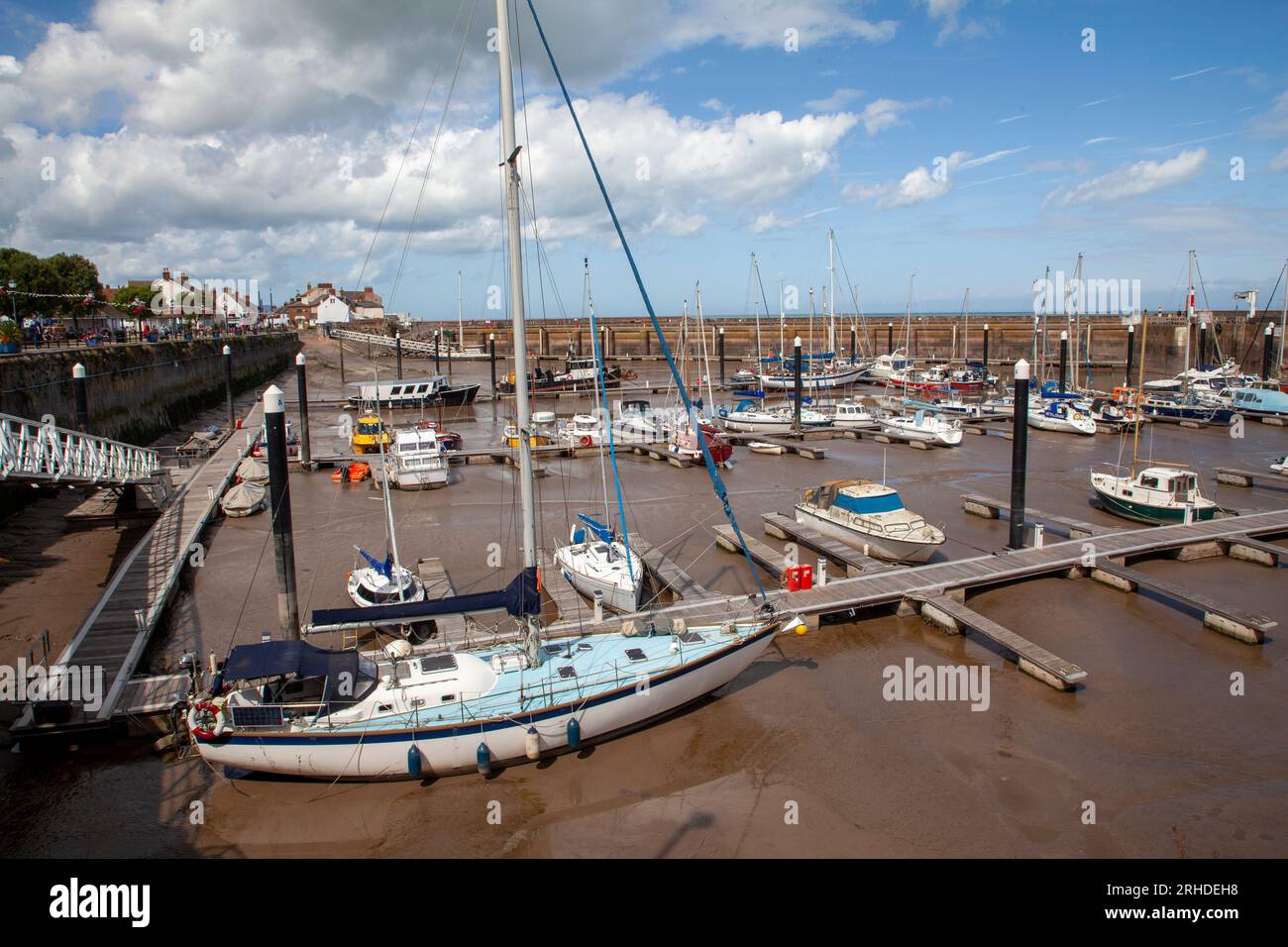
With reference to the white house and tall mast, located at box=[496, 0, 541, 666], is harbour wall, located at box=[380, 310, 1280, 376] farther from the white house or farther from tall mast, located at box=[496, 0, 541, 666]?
tall mast, located at box=[496, 0, 541, 666]

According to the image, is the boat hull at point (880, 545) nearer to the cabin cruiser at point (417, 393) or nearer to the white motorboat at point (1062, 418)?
the white motorboat at point (1062, 418)

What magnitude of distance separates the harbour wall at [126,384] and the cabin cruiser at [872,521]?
2811 centimetres

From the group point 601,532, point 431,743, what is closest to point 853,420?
point 601,532

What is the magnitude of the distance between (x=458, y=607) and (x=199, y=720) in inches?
157

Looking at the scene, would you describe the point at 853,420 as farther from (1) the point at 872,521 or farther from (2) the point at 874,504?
(1) the point at 872,521

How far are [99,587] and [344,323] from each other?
129398 mm

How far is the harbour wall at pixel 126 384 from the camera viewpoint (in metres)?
30.5

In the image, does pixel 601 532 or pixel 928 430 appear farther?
Result: pixel 928 430

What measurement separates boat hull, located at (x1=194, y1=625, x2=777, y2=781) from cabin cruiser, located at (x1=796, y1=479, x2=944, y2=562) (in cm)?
1018

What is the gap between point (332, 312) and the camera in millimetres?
150000

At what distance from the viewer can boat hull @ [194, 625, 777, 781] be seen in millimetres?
11180

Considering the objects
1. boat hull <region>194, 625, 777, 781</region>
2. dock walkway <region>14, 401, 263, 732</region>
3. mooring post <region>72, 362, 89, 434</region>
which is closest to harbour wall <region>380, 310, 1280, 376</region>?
dock walkway <region>14, 401, 263, 732</region>
